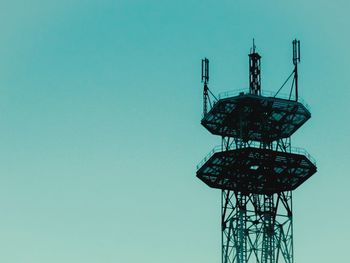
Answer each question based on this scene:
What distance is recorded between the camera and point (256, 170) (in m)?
175

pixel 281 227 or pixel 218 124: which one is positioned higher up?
pixel 218 124

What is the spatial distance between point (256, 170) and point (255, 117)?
22.6ft

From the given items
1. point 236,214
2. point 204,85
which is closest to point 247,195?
point 236,214

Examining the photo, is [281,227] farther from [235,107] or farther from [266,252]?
[235,107]

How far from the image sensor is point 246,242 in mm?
175000

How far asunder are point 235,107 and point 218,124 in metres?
4.63

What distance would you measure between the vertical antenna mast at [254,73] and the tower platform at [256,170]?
9629 mm

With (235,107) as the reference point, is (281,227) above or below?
below

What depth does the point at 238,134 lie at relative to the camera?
179375 millimetres

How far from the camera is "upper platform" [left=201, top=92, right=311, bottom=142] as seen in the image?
175125 mm

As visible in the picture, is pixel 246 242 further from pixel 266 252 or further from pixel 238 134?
pixel 238 134

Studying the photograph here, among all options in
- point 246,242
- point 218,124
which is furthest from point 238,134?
point 246,242

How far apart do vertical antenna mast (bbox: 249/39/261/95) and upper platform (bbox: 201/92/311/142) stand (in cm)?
367

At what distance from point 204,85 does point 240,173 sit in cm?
1466
